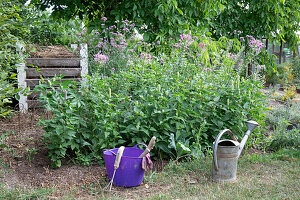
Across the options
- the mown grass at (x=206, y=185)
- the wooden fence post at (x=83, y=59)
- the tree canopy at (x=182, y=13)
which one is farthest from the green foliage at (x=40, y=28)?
the mown grass at (x=206, y=185)

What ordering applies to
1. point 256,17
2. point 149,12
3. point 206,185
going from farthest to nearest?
point 256,17, point 149,12, point 206,185

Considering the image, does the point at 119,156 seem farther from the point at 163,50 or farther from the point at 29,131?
the point at 163,50

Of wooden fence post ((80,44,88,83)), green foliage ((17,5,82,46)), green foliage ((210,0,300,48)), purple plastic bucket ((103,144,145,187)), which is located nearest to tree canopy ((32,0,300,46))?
green foliage ((210,0,300,48))

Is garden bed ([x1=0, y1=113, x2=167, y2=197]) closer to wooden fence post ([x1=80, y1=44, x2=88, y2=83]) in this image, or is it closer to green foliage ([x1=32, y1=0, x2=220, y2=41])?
wooden fence post ([x1=80, y1=44, x2=88, y2=83])

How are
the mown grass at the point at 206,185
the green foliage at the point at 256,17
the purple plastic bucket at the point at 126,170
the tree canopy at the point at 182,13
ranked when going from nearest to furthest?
the mown grass at the point at 206,185 → the purple plastic bucket at the point at 126,170 → the tree canopy at the point at 182,13 → the green foliage at the point at 256,17

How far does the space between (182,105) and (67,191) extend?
1.59m

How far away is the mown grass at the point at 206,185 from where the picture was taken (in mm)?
2479

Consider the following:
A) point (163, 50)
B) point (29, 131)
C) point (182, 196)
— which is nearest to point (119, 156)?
point (182, 196)

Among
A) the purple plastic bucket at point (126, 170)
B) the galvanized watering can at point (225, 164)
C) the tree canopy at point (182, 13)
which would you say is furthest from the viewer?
the tree canopy at point (182, 13)

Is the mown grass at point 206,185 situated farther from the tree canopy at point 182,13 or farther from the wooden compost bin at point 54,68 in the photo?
the tree canopy at point 182,13

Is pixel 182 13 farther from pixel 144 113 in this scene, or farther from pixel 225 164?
pixel 225 164

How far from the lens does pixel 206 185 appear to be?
108 inches

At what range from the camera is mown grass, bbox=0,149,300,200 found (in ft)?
8.13

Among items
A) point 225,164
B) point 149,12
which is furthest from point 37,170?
point 149,12
